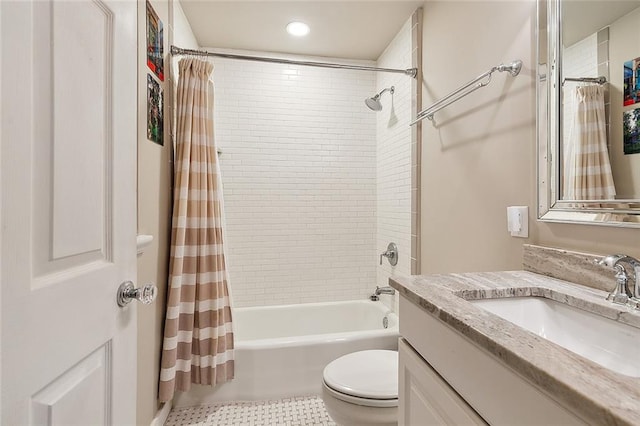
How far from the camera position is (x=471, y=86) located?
4.91 ft

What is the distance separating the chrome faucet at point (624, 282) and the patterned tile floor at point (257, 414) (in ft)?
4.95

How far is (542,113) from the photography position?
1099 millimetres

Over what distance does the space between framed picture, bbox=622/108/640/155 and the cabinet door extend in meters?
0.79

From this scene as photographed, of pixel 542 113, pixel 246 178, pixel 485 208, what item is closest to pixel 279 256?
pixel 246 178

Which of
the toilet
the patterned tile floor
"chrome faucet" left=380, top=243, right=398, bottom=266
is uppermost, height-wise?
"chrome faucet" left=380, top=243, right=398, bottom=266

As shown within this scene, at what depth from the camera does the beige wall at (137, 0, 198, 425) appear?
4.51 ft

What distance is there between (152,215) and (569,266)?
1.66 meters

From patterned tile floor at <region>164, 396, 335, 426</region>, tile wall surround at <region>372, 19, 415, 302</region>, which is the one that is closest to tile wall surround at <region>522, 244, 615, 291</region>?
tile wall surround at <region>372, 19, 415, 302</region>

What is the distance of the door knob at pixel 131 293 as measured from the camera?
→ 786 millimetres

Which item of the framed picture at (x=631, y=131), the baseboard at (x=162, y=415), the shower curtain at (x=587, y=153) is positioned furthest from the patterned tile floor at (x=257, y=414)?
the framed picture at (x=631, y=131)

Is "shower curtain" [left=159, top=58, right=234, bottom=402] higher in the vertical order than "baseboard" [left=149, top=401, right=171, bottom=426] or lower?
higher

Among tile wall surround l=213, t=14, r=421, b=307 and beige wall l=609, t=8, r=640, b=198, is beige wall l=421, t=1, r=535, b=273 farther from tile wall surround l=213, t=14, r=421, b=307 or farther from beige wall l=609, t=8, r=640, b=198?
tile wall surround l=213, t=14, r=421, b=307

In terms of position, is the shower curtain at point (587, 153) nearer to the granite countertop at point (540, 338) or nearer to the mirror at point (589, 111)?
the mirror at point (589, 111)

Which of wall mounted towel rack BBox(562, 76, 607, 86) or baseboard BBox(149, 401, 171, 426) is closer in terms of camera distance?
wall mounted towel rack BBox(562, 76, 607, 86)
